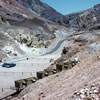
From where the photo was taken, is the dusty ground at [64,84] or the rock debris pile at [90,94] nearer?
the rock debris pile at [90,94]

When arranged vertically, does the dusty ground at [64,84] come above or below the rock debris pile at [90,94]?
below

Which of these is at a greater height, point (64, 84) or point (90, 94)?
point (90, 94)

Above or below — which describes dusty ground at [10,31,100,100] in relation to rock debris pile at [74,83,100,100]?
below

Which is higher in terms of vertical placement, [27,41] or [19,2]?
[19,2]

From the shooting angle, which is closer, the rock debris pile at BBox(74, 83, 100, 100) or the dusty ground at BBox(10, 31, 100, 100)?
the rock debris pile at BBox(74, 83, 100, 100)

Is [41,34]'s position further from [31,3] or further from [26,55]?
[31,3]

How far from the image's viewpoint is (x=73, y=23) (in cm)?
13050

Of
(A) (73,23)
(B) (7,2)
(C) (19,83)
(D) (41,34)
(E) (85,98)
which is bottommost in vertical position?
(C) (19,83)

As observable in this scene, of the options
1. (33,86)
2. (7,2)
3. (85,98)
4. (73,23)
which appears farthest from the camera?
(73,23)

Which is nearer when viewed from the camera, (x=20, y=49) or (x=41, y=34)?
(x=20, y=49)

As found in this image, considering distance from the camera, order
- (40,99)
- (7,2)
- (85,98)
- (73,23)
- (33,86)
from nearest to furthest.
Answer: (85,98) < (40,99) < (33,86) < (7,2) < (73,23)

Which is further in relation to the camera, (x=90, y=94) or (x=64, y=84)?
(x=64, y=84)

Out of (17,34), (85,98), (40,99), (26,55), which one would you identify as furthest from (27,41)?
(85,98)

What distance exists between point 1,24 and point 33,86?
51.7 meters
